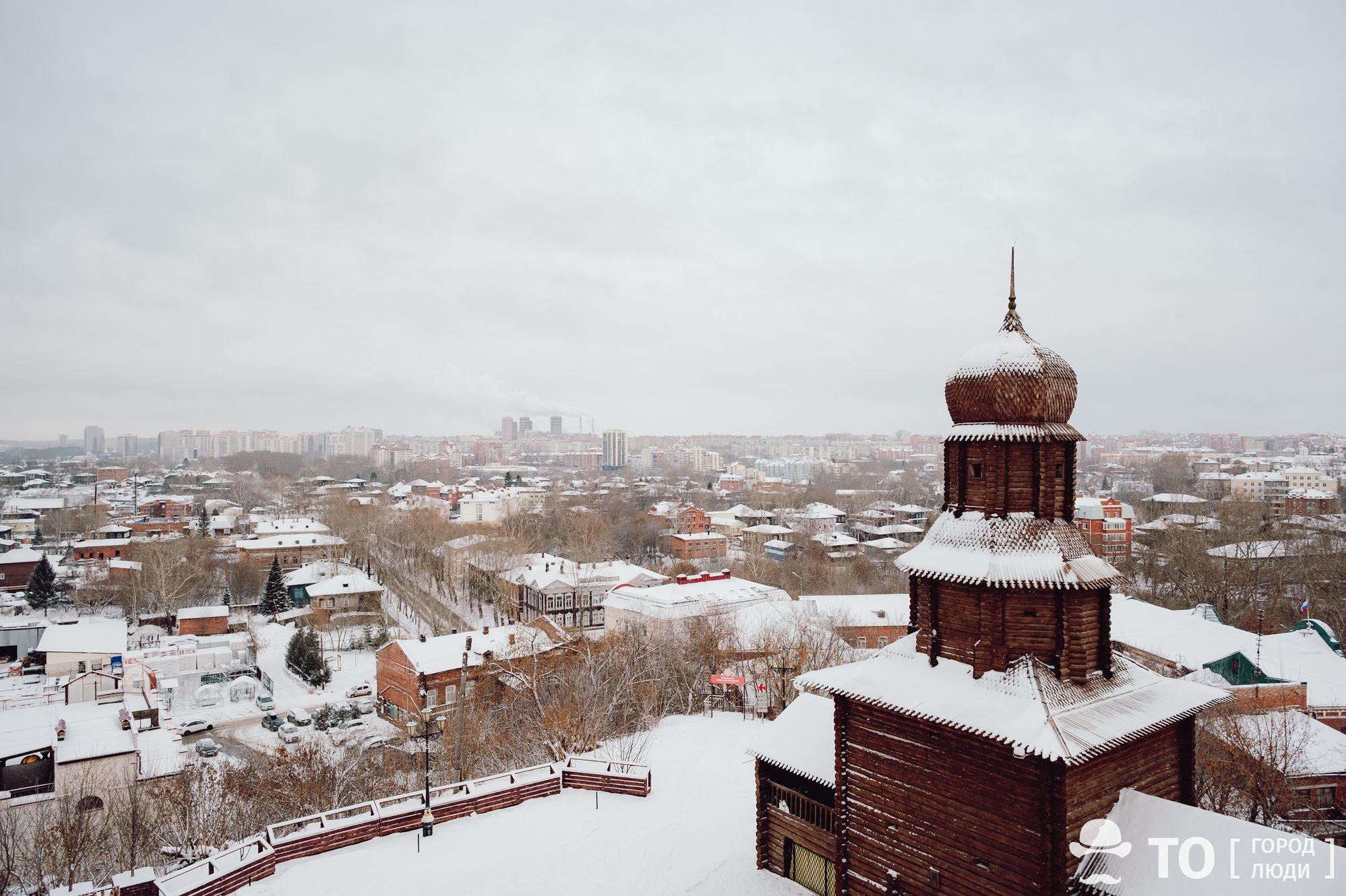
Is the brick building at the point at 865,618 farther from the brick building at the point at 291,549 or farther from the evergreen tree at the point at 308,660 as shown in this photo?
the brick building at the point at 291,549

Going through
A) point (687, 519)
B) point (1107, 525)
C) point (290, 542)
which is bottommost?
point (687, 519)

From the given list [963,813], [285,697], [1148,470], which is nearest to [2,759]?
[285,697]

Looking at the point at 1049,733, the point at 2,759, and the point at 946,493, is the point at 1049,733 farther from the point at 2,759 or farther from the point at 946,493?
the point at 2,759

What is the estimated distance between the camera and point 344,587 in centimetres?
5066

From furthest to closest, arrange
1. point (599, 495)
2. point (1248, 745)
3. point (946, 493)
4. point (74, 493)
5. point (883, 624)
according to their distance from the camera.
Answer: point (74, 493)
point (599, 495)
point (883, 624)
point (1248, 745)
point (946, 493)

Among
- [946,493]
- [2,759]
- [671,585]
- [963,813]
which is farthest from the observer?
[671,585]

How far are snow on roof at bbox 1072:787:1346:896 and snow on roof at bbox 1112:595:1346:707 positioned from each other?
19.9 meters

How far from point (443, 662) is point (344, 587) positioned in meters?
22.9

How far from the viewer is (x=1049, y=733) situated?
9852 mm

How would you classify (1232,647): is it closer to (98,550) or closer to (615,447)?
(98,550)

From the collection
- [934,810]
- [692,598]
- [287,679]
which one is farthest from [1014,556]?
[287,679]

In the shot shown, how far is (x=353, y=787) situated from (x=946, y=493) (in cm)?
1841

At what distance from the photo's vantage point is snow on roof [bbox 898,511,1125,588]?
10969 millimetres

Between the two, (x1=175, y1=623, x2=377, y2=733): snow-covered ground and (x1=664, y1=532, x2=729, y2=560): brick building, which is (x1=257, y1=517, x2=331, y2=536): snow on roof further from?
(x1=664, y1=532, x2=729, y2=560): brick building
